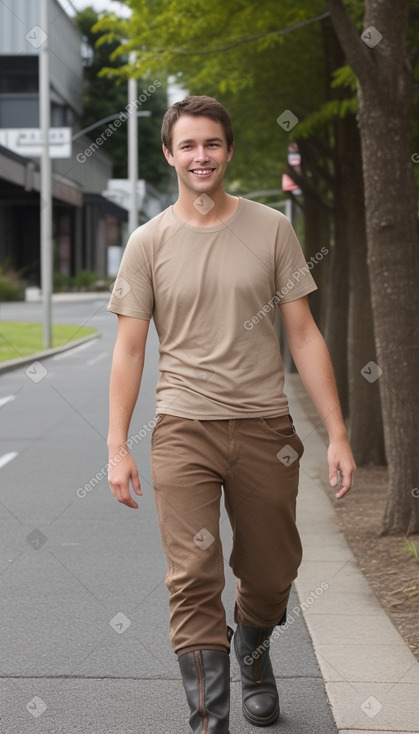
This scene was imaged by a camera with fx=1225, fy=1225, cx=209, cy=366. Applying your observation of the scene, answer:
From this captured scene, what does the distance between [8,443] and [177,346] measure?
8.65 meters

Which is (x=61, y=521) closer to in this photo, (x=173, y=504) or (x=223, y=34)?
(x=173, y=504)

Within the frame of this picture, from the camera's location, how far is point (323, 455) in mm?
11508

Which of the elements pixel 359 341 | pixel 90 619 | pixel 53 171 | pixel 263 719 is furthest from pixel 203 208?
pixel 53 171

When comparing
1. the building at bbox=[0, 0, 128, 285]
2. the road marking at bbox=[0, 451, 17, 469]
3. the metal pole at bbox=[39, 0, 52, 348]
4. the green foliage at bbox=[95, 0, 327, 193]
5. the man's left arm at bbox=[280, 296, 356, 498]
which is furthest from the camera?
the building at bbox=[0, 0, 128, 285]

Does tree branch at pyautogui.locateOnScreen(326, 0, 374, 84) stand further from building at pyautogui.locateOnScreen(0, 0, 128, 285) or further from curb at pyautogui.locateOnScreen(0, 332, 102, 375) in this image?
building at pyautogui.locateOnScreen(0, 0, 128, 285)

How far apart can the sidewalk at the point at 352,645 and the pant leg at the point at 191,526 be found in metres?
0.81

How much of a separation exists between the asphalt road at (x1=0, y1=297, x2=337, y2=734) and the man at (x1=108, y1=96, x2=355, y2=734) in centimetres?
79

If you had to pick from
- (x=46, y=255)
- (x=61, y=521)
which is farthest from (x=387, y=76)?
(x=46, y=255)

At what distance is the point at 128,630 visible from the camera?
5516 millimetres

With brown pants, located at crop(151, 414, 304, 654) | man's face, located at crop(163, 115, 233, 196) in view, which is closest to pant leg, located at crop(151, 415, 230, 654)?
brown pants, located at crop(151, 414, 304, 654)

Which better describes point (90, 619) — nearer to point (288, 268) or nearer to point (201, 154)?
point (288, 268)

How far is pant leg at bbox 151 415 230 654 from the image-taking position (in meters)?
3.64

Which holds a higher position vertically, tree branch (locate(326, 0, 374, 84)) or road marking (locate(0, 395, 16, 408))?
tree branch (locate(326, 0, 374, 84))

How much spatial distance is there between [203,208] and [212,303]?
30cm
